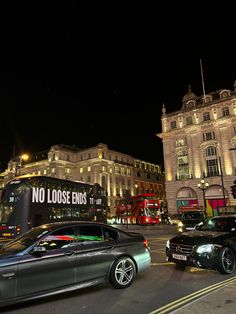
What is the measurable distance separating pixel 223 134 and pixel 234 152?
12.1 feet

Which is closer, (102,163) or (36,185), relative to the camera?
(36,185)

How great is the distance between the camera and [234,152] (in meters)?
44.2

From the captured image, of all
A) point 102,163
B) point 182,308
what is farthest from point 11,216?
point 102,163

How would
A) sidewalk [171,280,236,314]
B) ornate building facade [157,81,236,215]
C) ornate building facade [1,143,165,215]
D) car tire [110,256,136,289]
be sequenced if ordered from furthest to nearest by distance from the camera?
ornate building facade [1,143,165,215] → ornate building facade [157,81,236,215] → car tire [110,256,136,289] → sidewalk [171,280,236,314]

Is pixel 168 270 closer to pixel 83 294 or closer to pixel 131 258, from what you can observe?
pixel 131 258

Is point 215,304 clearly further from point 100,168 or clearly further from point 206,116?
point 100,168

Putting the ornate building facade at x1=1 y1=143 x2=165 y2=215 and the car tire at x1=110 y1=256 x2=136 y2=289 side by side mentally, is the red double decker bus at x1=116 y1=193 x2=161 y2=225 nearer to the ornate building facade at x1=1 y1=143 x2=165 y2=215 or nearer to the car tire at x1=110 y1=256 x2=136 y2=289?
the car tire at x1=110 y1=256 x2=136 y2=289

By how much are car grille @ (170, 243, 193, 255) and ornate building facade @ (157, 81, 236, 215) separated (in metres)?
37.0

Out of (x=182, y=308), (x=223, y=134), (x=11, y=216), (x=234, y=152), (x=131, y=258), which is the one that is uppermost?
(x=223, y=134)

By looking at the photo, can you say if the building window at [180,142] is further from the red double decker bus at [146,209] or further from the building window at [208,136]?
the red double decker bus at [146,209]

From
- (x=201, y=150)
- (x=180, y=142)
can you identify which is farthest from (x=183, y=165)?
(x=180, y=142)

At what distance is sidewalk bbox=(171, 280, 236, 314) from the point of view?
4660 mm

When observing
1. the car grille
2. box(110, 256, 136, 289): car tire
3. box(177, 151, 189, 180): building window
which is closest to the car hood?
the car grille

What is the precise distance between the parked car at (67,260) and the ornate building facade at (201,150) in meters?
38.8
